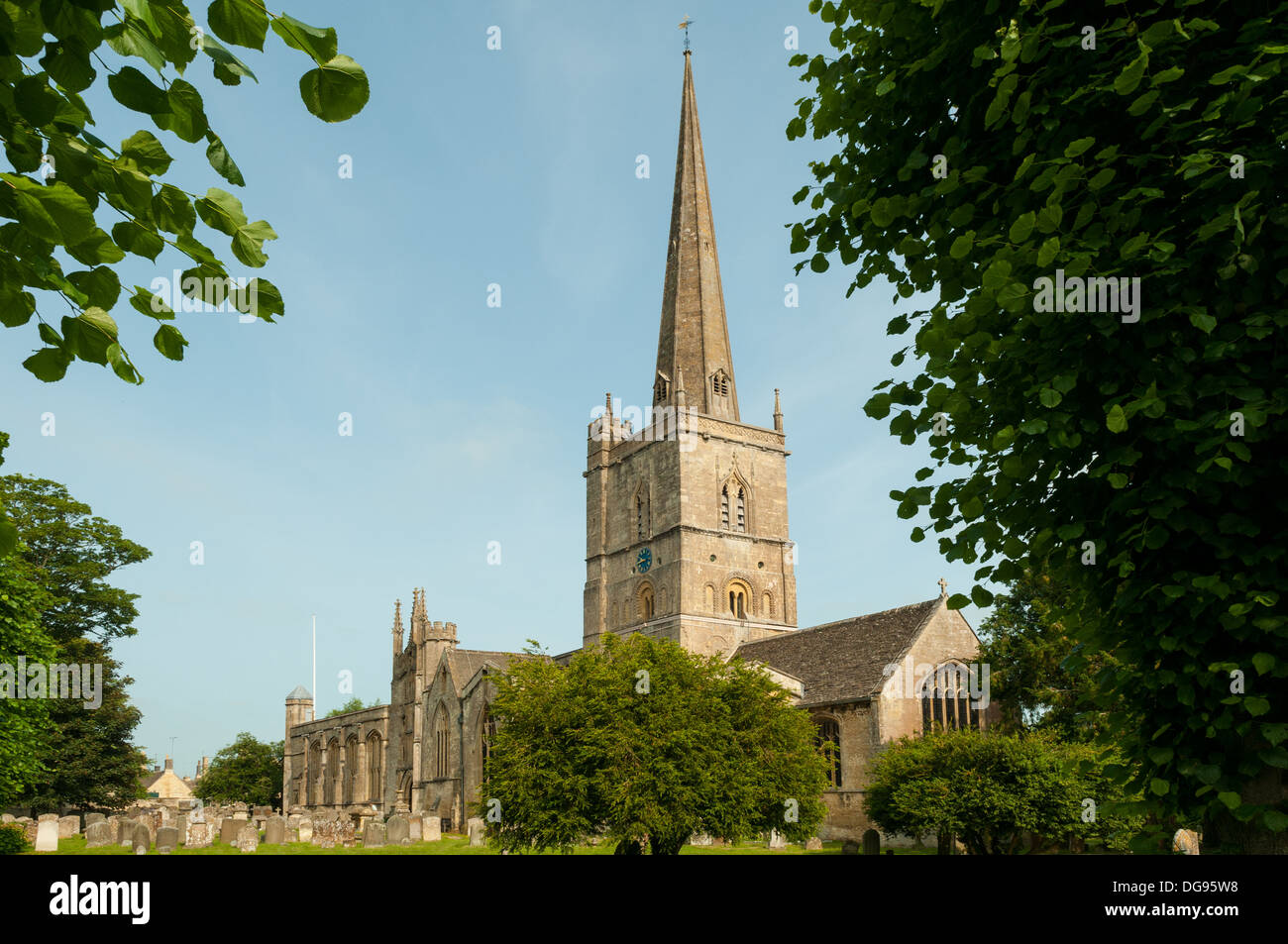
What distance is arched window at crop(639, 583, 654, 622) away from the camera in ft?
190

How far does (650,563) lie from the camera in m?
57.7

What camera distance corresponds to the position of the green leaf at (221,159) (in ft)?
12.3

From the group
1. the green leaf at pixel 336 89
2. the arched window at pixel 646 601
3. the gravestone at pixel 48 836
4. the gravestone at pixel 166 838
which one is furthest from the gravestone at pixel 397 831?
the green leaf at pixel 336 89

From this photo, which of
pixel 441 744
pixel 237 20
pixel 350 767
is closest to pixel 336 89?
pixel 237 20

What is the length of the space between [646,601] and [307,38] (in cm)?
5602

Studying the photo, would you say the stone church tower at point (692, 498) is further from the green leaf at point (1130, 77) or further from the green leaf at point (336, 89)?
the green leaf at point (336, 89)

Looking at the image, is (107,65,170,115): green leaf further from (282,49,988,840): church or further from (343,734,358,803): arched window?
(343,734,358,803): arched window

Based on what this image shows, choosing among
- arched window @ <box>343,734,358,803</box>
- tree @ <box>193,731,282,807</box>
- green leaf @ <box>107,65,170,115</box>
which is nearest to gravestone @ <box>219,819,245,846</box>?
arched window @ <box>343,734,358,803</box>

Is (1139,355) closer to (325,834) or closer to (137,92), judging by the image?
(137,92)

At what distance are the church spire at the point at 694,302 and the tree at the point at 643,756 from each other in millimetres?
32843

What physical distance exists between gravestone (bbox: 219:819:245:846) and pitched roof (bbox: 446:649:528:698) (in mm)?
21631

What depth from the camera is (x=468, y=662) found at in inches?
2603

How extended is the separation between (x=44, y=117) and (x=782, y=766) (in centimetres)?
2650
